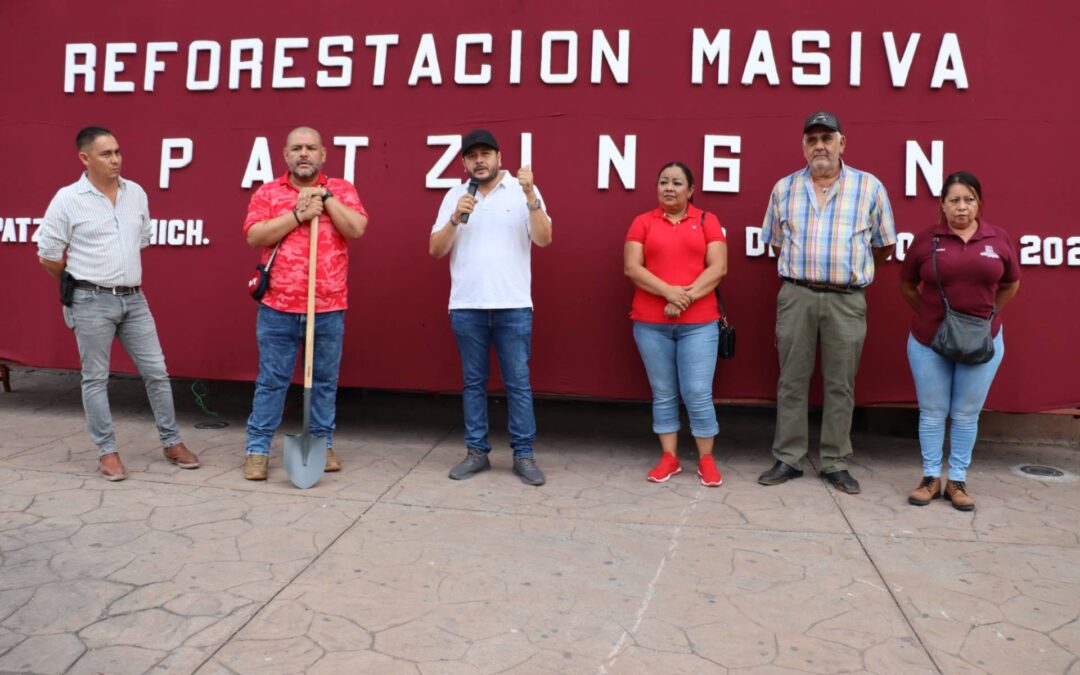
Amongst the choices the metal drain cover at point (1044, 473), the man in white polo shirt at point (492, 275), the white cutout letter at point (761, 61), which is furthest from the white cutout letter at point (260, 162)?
the metal drain cover at point (1044, 473)

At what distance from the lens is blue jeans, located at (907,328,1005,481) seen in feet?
13.0

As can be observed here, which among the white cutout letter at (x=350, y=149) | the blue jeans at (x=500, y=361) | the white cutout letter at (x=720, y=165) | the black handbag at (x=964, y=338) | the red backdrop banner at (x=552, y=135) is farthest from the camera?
the white cutout letter at (x=350, y=149)

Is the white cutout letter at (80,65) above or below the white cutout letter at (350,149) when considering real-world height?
above

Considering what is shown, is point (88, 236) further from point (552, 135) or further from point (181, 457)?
point (552, 135)

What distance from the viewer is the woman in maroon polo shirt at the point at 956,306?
386 centimetres

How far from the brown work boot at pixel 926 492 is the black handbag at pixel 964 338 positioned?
0.58 metres

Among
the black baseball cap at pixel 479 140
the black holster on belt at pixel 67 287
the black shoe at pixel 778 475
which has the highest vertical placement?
the black baseball cap at pixel 479 140

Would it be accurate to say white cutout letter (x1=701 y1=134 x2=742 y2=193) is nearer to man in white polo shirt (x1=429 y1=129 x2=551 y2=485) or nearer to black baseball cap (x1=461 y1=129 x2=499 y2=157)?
man in white polo shirt (x1=429 y1=129 x2=551 y2=485)

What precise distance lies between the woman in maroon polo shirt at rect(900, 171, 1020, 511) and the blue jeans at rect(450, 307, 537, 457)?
182 centimetres

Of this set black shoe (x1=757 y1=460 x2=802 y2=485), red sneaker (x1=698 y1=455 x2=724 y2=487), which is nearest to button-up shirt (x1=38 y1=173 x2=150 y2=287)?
red sneaker (x1=698 y1=455 x2=724 y2=487)

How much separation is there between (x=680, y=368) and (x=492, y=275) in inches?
40.9

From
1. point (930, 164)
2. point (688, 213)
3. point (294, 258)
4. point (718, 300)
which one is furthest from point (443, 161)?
point (930, 164)

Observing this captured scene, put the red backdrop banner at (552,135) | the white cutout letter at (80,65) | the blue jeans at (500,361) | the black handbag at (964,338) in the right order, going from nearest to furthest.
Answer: the black handbag at (964,338) → the blue jeans at (500,361) → the red backdrop banner at (552,135) → the white cutout letter at (80,65)

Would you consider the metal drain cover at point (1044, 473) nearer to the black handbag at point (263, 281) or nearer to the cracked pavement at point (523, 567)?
the cracked pavement at point (523, 567)
